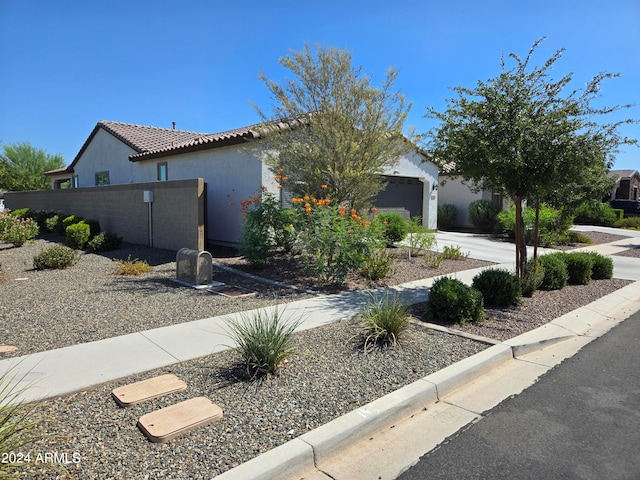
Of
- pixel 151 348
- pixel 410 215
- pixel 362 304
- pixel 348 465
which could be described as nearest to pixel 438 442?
pixel 348 465

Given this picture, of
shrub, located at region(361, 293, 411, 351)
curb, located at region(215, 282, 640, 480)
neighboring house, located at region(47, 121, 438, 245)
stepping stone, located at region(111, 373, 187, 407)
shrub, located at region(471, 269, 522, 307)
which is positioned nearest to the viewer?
curb, located at region(215, 282, 640, 480)

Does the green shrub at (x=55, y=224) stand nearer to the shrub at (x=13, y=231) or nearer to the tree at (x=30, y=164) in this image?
the shrub at (x=13, y=231)

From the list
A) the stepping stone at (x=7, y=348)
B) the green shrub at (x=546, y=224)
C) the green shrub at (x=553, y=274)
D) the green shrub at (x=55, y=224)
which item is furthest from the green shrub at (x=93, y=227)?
the green shrub at (x=546, y=224)

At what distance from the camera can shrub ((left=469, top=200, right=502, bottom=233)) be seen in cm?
2156

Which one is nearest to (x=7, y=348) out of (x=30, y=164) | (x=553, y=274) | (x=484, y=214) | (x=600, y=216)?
(x=553, y=274)

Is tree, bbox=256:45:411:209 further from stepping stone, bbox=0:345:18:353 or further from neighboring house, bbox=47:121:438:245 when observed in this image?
stepping stone, bbox=0:345:18:353

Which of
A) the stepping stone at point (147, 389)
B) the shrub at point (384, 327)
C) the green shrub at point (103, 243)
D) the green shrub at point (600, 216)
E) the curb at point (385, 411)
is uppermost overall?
the green shrub at point (600, 216)

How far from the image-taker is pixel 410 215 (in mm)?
19828

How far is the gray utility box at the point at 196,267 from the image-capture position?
29.6 feet

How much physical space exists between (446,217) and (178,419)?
21034 millimetres

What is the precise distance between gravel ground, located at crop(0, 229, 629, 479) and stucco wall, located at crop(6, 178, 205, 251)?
2.97 meters

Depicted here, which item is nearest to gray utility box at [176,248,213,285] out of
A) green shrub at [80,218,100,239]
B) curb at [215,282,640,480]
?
curb at [215,282,640,480]

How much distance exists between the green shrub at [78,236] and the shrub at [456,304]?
1259cm

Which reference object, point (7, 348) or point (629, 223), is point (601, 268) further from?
point (629, 223)
